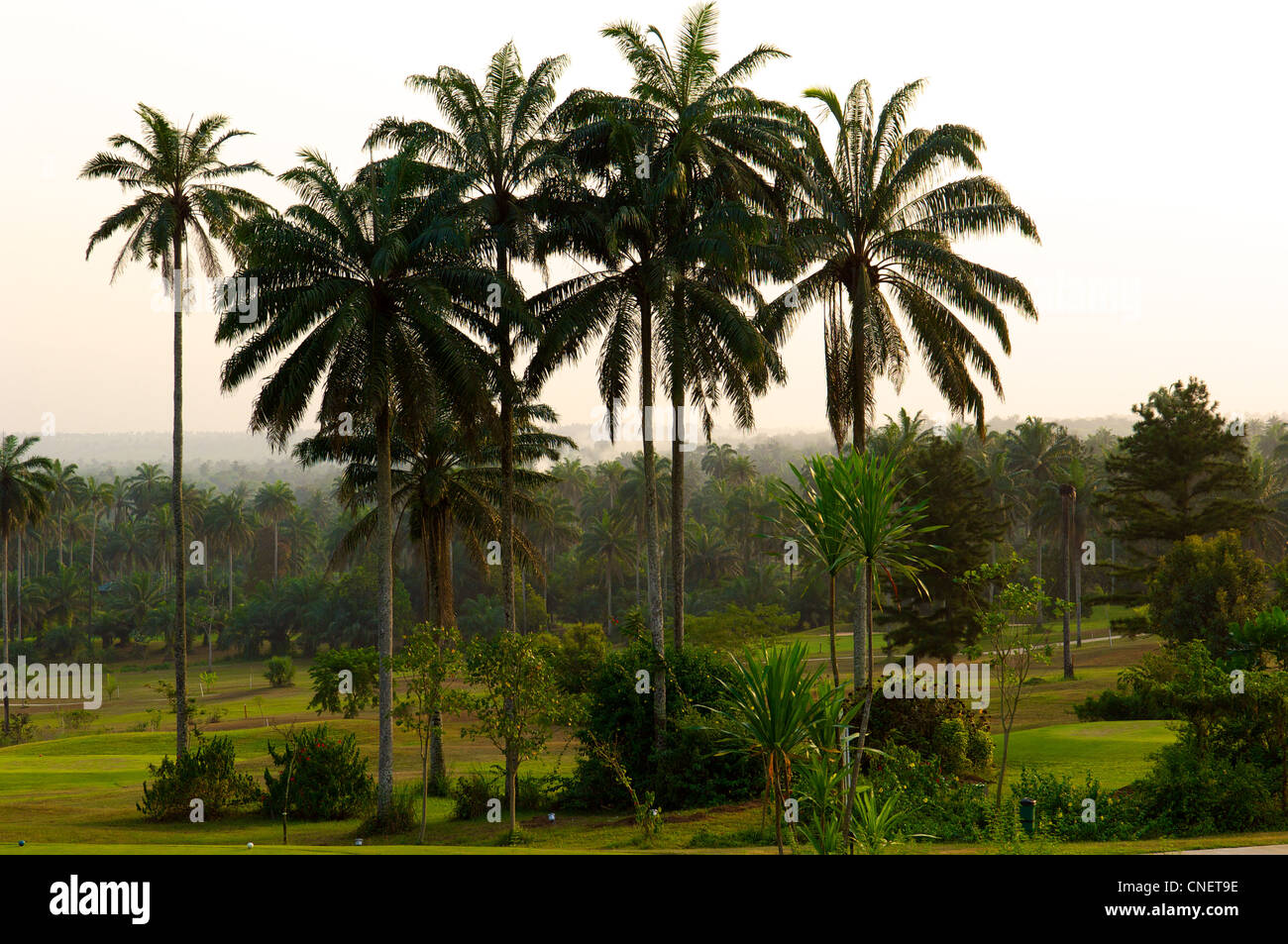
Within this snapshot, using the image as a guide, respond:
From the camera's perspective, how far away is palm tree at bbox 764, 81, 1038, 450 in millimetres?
31047

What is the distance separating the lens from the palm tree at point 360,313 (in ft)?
92.3

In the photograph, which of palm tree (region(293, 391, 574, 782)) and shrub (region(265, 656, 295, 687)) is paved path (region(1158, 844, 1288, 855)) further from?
shrub (region(265, 656, 295, 687))

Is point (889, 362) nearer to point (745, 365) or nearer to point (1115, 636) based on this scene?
point (745, 365)

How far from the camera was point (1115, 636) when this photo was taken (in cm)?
8025

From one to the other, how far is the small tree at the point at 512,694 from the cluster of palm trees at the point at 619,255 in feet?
13.5

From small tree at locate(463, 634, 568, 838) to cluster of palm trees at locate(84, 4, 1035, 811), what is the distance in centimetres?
412

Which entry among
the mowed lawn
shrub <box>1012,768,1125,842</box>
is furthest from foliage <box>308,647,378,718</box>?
shrub <box>1012,768,1125,842</box>

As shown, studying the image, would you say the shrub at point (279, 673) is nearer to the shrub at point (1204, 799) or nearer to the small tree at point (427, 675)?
the small tree at point (427, 675)

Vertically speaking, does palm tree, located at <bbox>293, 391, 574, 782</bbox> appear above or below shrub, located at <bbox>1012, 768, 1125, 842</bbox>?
above

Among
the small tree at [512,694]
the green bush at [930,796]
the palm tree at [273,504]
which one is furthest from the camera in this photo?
the palm tree at [273,504]

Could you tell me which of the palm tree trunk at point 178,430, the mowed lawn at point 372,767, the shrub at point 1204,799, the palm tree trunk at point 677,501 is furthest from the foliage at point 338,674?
the shrub at point 1204,799
